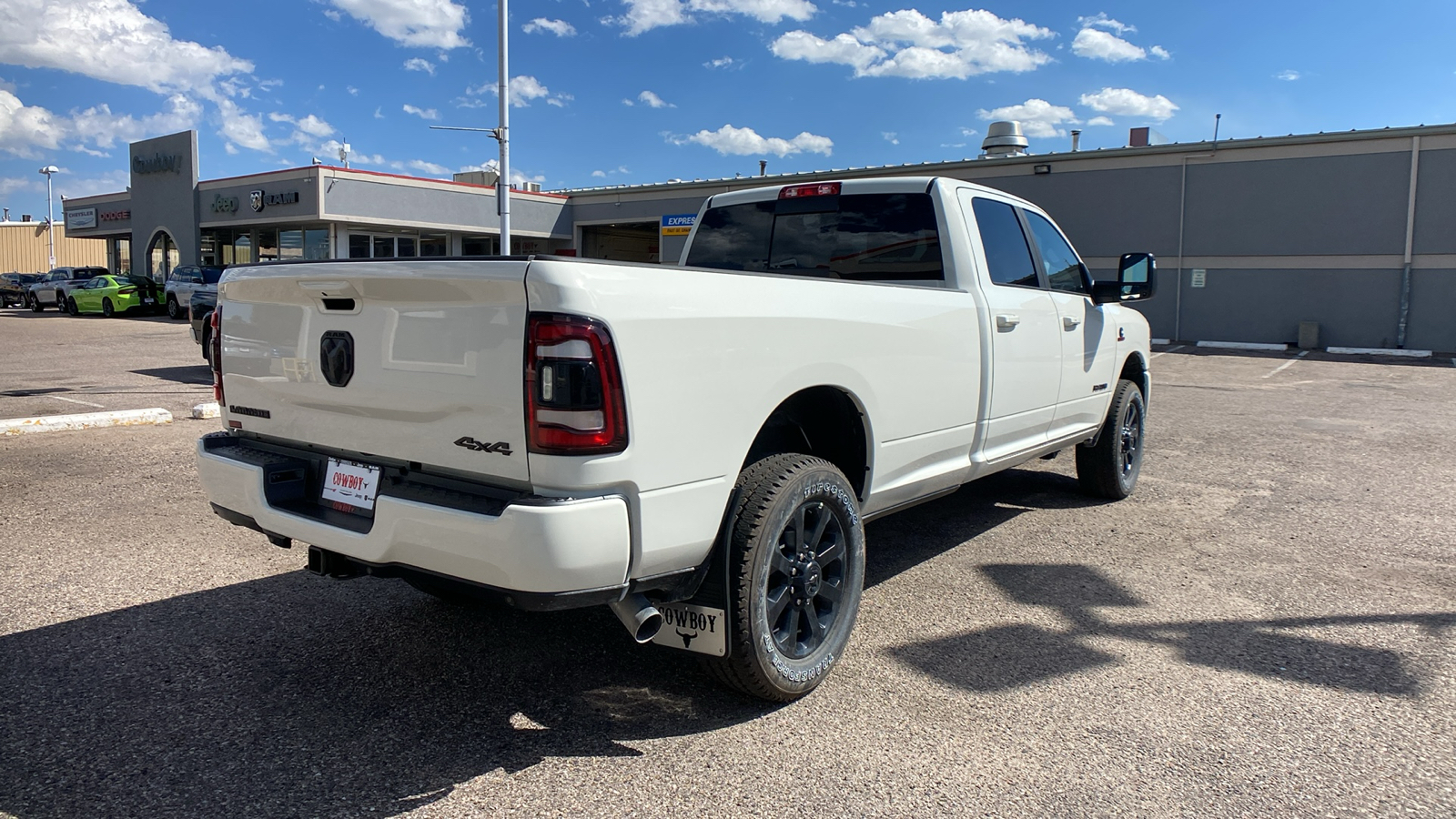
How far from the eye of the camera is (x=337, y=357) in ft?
10.2

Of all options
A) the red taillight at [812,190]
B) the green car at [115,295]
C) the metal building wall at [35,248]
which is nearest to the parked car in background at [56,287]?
the green car at [115,295]

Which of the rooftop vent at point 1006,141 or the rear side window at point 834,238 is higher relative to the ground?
the rooftop vent at point 1006,141

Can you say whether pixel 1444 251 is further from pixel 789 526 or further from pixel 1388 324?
pixel 789 526

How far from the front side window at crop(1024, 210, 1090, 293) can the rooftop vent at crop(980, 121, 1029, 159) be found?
22.2m

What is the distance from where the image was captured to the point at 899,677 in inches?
142

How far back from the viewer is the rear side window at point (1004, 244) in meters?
4.82

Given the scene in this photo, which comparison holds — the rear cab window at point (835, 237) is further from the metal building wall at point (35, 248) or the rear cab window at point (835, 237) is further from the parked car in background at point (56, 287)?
the metal building wall at point (35, 248)

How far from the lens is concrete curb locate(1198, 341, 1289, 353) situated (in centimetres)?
2281

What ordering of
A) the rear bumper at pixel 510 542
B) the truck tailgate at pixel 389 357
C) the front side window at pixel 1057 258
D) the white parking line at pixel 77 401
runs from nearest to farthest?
the rear bumper at pixel 510 542 < the truck tailgate at pixel 389 357 < the front side window at pixel 1057 258 < the white parking line at pixel 77 401

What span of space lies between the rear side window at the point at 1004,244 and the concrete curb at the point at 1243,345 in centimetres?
2041

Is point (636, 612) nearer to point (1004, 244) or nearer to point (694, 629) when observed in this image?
point (694, 629)

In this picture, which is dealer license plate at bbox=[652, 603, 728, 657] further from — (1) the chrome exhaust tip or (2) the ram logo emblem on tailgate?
(2) the ram logo emblem on tailgate

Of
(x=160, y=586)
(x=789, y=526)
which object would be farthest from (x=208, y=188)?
(x=789, y=526)

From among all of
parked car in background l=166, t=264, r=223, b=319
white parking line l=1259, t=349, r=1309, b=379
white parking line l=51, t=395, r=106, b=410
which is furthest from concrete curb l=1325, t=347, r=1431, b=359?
parked car in background l=166, t=264, r=223, b=319
